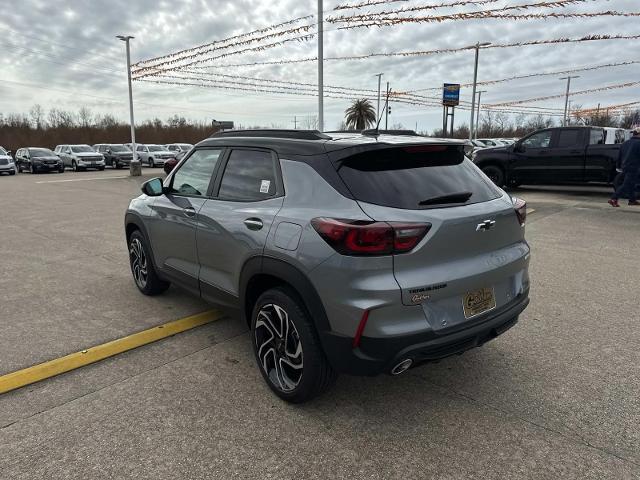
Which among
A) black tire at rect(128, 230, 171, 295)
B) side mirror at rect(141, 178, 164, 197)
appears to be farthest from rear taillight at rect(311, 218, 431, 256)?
black tire at rect(128, 230, 171, 295)

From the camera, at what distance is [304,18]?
15.6 metres

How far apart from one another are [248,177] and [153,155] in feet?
107

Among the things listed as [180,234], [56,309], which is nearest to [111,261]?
[56,309]

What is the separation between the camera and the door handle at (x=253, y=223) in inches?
121

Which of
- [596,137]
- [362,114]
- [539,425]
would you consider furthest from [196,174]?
[362,114]

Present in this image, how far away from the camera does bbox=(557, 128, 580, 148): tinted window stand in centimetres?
1292

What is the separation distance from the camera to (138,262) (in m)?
5.11

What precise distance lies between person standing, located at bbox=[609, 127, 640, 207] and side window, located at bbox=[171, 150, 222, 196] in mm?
10406

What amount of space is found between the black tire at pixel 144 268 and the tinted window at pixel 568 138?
1194cm

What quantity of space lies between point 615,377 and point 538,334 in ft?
2.52

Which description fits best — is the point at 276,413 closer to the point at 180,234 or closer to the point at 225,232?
the point at 225,232

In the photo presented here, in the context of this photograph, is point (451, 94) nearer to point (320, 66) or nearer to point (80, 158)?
point (320, 66)

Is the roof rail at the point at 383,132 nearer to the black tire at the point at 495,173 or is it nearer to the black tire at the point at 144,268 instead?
the black tire at the point at 144,268

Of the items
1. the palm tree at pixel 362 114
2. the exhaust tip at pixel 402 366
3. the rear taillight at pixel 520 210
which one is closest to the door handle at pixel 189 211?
the exhaust tip at pixel 402 366
